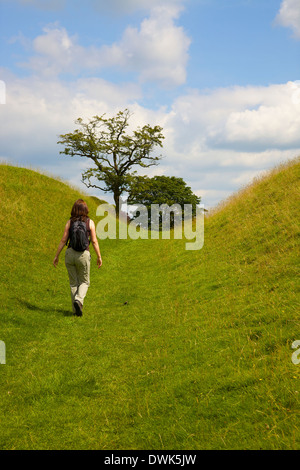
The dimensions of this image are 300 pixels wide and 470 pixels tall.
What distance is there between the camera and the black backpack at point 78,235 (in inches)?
412

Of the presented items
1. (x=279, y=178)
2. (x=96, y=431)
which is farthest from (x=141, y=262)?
(x=96, y=431)

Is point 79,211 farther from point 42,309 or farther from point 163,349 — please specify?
point 163,349

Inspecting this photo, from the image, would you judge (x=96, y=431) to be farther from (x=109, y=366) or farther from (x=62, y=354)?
(x=62, y=354)

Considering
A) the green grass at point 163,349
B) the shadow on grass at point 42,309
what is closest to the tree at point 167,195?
the green grass at point 163,349

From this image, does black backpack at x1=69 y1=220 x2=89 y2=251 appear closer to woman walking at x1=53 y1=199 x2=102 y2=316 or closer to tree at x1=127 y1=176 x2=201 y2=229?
woman walking at x1=53 y1=199 x2=102 y2=316

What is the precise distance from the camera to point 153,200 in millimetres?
59906

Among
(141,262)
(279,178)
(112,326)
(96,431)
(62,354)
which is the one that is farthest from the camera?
(279,178)

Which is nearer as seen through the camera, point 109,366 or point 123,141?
point 109,366

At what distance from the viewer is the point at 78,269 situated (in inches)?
428

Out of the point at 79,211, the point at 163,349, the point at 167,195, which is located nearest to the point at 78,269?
the point at 79,211

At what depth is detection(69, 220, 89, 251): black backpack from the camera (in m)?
10.5

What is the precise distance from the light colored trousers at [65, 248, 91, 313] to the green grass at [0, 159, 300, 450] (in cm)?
86

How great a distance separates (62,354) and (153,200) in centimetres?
5241

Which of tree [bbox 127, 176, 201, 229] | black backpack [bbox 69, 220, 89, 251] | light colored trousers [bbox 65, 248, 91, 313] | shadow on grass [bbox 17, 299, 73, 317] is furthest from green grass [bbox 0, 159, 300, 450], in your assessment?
tree [bbox 127, 176, 201, 229]
